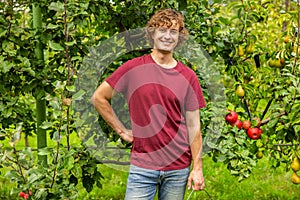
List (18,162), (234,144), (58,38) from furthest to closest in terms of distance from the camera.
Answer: (58,38) → (234,144) → (18,162)

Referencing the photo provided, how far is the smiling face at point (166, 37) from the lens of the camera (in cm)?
206

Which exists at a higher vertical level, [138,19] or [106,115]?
[138,19]

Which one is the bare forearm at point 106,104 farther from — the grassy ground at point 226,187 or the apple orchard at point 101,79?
the grassy ground at point 226,187

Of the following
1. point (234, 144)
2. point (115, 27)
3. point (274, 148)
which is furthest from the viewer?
point (115, 27)

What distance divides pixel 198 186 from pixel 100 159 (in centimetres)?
82

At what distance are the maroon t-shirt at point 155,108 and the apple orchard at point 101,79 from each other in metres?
0.24

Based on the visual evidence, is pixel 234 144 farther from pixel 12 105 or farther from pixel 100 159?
pixel 12 105

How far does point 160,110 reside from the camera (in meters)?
2.07

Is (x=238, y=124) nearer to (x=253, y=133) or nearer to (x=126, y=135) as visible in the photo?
(x=253, y=133)

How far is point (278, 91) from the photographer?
2.77m

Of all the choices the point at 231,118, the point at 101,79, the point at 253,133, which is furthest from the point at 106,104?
the point at 253,133

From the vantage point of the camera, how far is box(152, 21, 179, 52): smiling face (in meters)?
2.06

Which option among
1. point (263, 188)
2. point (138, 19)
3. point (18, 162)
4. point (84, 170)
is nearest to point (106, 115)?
point (18, 162)

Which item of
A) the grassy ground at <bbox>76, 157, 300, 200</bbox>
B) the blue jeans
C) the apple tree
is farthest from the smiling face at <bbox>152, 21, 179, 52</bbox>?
the grassy ground at <bbox>76, 157, 300, 200</bbox>
